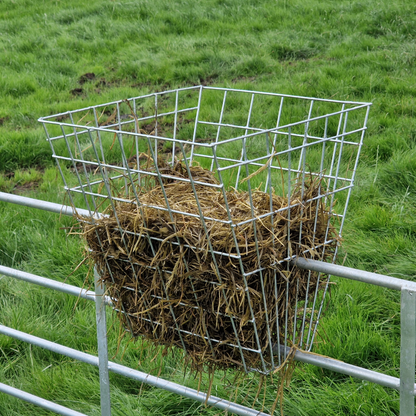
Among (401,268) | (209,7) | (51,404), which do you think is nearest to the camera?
(51,404)

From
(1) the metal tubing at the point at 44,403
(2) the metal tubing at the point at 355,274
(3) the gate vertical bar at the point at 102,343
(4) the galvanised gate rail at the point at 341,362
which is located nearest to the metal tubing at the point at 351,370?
(4) the galvanised gate rail at the point at 341,362

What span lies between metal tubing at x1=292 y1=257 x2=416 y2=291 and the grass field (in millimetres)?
526

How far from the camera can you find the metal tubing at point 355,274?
51.6 inches

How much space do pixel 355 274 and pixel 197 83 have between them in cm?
514

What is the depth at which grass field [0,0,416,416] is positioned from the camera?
8.42 feet

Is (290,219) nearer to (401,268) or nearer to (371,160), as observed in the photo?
(401,268)

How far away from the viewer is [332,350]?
2543mm

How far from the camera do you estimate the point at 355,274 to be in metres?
1.36

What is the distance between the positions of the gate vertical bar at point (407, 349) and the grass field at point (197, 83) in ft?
1.84

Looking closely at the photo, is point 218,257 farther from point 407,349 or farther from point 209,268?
point 407,349

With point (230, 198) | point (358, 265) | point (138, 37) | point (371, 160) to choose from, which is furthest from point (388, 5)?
point (230, 198)

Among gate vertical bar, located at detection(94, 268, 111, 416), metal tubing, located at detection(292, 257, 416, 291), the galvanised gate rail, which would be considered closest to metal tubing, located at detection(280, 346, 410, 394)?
the galvanised gate rail

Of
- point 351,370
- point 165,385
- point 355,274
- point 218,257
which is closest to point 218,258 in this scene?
point 218,257

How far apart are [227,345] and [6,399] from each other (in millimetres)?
1585
